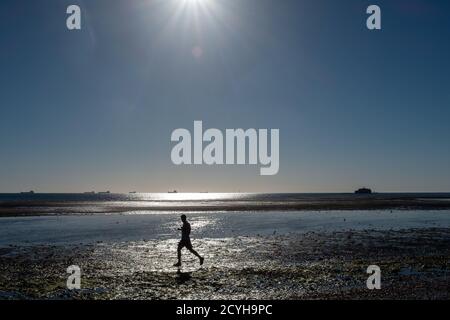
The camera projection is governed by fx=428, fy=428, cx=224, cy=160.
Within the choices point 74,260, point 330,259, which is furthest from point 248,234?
point 74,260

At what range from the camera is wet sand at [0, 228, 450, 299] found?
1480 centimetres

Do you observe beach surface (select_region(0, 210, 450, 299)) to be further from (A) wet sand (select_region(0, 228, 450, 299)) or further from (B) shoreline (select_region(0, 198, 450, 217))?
(B) shoreline (select_region(0, 198, 450, 217))

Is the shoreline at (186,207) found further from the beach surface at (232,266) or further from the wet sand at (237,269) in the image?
the wet sand at (237,269)

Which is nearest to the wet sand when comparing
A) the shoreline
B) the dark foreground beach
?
the dark foreground beach

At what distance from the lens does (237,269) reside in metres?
19.2

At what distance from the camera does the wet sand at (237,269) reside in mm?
14805

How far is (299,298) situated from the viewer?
13.9 metres

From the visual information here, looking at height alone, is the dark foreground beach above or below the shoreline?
above

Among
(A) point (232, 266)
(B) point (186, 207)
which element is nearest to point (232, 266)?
(A) point (232, 266)

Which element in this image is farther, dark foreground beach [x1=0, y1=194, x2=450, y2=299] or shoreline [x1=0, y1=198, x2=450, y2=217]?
shoreline [x1=0, y1=198, x2=450, y2=217]

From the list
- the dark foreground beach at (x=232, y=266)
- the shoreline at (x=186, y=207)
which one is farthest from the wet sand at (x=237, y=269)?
the shoreline at (x=186, y=207)
